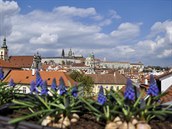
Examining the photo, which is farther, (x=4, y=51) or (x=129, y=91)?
(x=4, y=51)

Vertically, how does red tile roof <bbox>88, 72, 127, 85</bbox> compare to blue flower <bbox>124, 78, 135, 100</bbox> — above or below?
below

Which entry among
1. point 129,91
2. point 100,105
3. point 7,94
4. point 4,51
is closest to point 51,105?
point 100,105

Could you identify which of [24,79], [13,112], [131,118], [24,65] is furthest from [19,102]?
[24,65]

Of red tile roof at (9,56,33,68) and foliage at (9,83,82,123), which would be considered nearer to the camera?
foliage at (9,83,82,123)

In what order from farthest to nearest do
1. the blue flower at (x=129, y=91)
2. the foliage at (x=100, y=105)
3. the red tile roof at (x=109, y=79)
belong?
the red tile roof at (x=109, y=79)
the foliage at (x=100, y=105)
the blue flower at (x=129, y=91)

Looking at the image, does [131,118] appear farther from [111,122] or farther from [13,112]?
[13,112]

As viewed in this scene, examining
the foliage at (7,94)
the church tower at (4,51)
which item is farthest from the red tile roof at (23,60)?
the foliage at (7,94)

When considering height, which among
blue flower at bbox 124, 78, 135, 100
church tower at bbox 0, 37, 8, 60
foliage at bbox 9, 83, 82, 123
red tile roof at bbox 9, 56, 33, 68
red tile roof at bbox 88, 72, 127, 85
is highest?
church tower at bbox 0, 37, 8, 60

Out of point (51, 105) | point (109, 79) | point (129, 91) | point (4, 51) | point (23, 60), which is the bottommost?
point (109, 79)

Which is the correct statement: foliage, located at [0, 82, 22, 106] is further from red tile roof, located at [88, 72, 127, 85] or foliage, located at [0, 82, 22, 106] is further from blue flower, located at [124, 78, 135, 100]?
red tile roof, located at [88, 72, 127, 85]

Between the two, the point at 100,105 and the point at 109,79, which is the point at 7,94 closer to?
the point at 100,105

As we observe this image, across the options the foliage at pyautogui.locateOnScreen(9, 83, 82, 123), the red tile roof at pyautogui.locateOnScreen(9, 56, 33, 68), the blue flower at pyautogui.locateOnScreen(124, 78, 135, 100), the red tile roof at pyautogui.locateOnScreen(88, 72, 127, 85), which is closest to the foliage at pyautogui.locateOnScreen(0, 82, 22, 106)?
the foliage at pyautogui.locateOnScreen(9, 83, 82, 123)

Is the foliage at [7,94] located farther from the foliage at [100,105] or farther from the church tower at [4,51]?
the church tower at [4,51]

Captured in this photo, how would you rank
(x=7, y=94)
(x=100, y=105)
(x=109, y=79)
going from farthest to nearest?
1. (x=109, y=79)
2. (x=7, y=94)
3. (x=100, y=105)
